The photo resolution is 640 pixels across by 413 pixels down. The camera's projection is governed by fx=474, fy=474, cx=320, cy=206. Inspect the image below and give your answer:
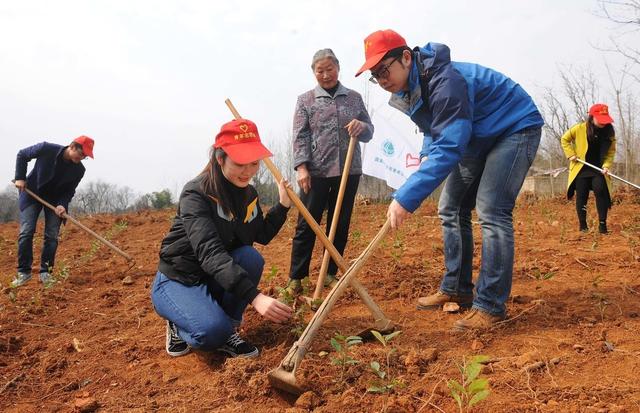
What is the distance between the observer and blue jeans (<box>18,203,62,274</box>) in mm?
5098

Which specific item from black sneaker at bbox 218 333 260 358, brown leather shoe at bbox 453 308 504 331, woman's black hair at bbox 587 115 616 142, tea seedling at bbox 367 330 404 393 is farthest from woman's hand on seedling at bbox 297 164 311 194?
woman's black hair at bbox 587 115 616 142

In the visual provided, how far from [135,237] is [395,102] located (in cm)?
775

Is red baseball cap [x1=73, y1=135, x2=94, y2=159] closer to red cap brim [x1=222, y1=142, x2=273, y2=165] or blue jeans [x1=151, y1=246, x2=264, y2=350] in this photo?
blue jeans [x1=151, y1=246, x2=264, y2=350]

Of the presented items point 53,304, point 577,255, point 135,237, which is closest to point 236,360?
point 53,304

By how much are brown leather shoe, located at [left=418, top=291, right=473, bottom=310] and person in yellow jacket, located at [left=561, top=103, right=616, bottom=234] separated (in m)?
3.81

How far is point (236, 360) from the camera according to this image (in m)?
2.22

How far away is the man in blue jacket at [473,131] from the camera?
7.67ft

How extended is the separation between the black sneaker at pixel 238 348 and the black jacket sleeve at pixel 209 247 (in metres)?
0.38

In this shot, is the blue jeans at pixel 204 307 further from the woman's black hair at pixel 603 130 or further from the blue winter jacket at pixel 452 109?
the woman's black hair at pixel 603 130

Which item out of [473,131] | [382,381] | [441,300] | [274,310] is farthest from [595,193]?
[274,310]

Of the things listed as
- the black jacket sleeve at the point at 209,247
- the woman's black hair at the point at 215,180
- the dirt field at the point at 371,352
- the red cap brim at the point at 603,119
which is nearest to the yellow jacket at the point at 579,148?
the red cap brim at the point at 603,119

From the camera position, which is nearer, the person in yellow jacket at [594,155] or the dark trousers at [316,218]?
the dark trousers at [316,218]

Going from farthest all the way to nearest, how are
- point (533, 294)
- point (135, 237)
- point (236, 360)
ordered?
point (135, 237) < point (533, 294) < point (236, 360)

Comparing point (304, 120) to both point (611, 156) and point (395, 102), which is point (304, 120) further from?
point (611, 156)
